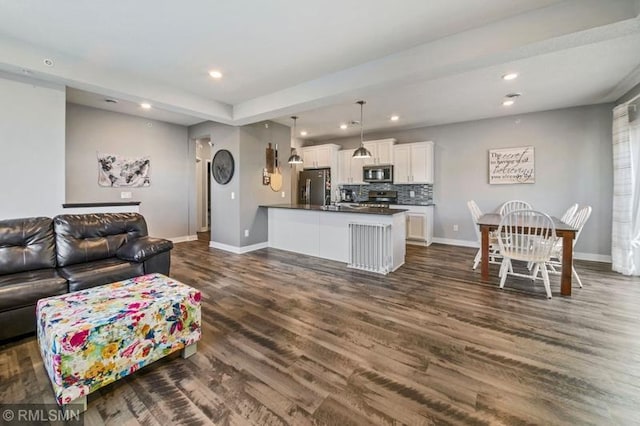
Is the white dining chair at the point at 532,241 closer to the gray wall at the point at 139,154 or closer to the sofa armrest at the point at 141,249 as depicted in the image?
the sofa armrest at the point at 141,249

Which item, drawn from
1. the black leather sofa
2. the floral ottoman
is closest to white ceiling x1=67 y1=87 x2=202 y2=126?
the black leather sofa

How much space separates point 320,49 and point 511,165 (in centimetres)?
455

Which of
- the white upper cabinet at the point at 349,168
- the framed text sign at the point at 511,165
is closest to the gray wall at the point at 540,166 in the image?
the framed text sign at the point at 511,165

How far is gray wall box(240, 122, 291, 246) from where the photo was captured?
5.36m

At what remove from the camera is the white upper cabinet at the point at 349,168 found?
6895 mm

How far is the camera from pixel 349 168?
7023 millimetres

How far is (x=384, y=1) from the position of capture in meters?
2.18

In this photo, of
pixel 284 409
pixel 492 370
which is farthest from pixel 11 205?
pixel 492 370

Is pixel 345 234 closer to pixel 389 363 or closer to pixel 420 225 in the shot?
pixel 420 225

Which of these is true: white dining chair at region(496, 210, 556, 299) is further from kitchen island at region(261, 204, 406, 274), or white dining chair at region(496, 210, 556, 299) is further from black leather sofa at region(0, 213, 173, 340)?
black leather sofa at region(0, 213, 173, 340)

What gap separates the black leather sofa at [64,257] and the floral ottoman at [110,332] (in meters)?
0.64

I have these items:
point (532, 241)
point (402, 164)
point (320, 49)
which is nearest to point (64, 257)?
point (320, 49)

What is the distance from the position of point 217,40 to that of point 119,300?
8.33 ft

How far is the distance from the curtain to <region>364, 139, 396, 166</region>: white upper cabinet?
11.8ft
